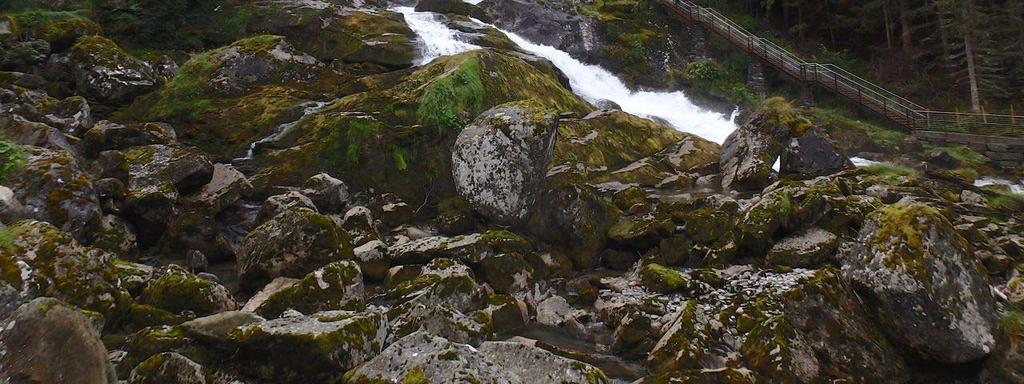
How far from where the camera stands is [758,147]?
621 inches

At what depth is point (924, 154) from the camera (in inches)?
769

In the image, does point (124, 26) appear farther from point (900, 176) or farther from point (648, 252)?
point (900, 176)

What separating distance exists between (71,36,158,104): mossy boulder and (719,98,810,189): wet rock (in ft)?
52.4

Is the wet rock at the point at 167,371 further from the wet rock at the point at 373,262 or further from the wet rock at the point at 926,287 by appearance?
the wet rock at the point at 926,287

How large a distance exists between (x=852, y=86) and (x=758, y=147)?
1370 cm

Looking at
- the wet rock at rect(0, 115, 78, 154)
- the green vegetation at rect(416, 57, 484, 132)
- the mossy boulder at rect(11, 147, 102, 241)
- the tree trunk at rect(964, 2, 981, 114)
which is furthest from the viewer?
the tree trunk at rect(964, 2, 981, 114)

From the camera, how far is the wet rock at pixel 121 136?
38.8ft

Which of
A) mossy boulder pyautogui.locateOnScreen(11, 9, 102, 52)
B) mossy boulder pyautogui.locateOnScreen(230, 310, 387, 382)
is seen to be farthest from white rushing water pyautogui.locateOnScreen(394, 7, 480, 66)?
mossy boulder pyautogui.locateOnScreen(230, 310, 387, 382)

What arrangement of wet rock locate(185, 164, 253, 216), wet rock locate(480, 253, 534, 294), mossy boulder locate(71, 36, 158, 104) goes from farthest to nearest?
mossy boulder locate(71, 36, 158, 104)
wet rock locate(185, 164, 253, 216)
wet rock locate(480, 253, 534, 294)

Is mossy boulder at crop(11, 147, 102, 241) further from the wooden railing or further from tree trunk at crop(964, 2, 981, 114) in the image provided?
tree trunk at crop(964, 2, 981, 114)

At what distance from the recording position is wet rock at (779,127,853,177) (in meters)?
15.8

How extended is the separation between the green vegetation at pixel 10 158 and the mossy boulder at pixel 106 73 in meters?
5.90

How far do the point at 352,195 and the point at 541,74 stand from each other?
7.93m

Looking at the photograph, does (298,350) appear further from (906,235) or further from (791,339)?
(906,235)
